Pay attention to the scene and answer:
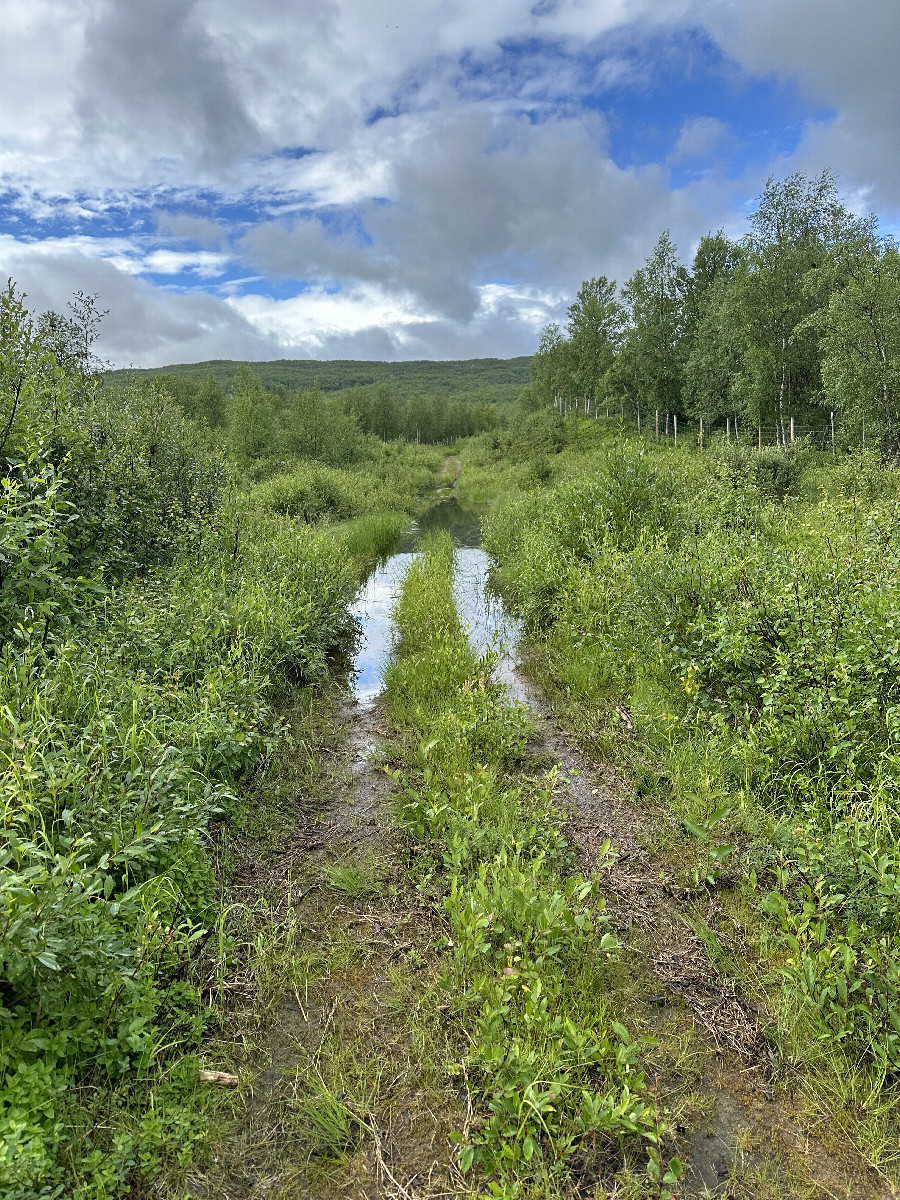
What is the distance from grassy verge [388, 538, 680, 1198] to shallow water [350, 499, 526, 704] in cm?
228

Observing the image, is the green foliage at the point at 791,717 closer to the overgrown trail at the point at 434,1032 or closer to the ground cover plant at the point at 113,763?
the overgrown trail at the point at 434,1032

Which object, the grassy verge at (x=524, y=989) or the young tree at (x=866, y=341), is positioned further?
the young tree at (x=866, y=341)

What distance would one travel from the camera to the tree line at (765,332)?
894 inches

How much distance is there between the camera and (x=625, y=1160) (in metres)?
2.71

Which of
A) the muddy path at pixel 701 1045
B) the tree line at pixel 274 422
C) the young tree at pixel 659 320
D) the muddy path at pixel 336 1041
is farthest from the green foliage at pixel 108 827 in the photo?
the young tree at pixel 659 320

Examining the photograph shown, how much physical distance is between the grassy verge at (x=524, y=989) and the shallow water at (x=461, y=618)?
7.48ft

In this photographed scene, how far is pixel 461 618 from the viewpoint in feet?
40.8

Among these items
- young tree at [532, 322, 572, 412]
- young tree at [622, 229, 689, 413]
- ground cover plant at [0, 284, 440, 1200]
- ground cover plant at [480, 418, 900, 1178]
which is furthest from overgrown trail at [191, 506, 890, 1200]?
young tree at [532, 322, 572, 412]

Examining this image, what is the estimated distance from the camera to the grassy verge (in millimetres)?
2703

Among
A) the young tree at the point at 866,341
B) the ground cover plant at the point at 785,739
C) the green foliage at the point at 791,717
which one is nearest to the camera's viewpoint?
the ground cover plant at the point at 785,739

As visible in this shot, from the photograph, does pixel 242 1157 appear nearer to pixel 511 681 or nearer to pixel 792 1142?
pixel 792 1142

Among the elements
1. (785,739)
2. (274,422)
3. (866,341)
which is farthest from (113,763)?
(274,422)

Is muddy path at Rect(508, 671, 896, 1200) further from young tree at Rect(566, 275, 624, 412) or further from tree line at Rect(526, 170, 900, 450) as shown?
young tree at Rect(566, 275, 624, 412)

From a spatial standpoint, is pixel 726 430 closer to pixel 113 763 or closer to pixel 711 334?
pixel 711 334
